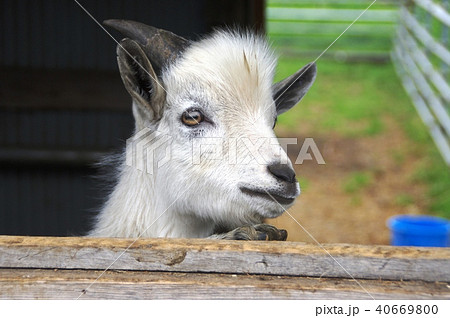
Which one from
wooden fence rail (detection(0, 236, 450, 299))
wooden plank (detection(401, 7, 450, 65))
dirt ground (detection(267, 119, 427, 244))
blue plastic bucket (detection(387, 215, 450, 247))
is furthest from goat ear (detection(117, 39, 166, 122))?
wooden plank (detection(401, 7, 450, 65))

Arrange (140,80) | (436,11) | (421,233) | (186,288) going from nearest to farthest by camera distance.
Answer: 1. (186,288)
2. (140,80)
3. (421,233)
4. (436,11)

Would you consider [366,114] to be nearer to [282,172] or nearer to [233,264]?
[282,172]

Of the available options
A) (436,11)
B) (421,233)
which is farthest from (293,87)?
(436,11)

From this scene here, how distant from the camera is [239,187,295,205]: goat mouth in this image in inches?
115

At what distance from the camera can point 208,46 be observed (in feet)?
11.2

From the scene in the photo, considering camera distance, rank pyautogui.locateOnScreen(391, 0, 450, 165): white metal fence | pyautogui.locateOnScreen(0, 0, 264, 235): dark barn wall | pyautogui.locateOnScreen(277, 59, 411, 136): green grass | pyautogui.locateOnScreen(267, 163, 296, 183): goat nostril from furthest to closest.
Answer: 1. pyautogui.locateOnScreen(277, 59, 411, 136): green grass
2. pyautogui.locateOnScreen(391, 0, 450, 165): white metal fence
3. pyautogui.locateOnScreen(0, 0, 264, 235): dark barn wall
4. pyautogui.locateOnScreen(267, 163, 296, 183): goat nostril

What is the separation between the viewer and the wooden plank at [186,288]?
91.4 inches

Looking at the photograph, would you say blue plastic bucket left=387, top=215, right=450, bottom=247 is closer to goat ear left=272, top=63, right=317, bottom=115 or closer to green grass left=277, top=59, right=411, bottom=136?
goat ear left=272, top=63, right=317, bottom=115

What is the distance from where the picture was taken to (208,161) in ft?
10.1

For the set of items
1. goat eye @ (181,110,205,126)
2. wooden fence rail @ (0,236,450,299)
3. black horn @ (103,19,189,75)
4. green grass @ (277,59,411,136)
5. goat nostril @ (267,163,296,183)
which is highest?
green grass @ (277,59,411,136)

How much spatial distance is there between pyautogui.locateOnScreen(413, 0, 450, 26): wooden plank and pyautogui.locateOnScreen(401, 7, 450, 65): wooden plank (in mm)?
426

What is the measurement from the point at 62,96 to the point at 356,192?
15.4 ft

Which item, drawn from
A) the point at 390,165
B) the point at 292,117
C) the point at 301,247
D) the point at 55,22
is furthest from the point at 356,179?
the point at 301,247

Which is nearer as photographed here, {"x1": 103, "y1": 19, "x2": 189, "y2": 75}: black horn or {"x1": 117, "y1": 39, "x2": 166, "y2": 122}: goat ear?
{"x1": 117, "y1": 39, "x2": 166, "y2": 122}: goat ear
